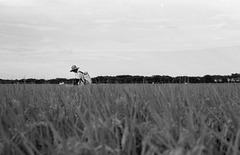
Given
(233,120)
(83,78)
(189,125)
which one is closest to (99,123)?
(189,125)

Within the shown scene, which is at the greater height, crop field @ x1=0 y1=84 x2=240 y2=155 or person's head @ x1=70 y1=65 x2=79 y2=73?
person's head @ x1=70 y1=65 x2=79 y2=73

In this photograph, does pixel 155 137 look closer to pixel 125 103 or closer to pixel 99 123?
pixel 99 123

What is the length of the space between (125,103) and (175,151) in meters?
2.04

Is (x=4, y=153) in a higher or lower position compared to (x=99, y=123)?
lower

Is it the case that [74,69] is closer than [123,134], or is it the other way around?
[123,134]

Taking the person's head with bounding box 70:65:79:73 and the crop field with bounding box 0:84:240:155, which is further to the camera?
the person's head with bounding box 70:65:79:73

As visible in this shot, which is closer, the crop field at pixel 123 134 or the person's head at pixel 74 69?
the crop field at pixel 123 134

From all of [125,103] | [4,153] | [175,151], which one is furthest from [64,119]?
[175,151]

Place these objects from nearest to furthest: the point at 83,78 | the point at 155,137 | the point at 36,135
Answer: the point at 155,137, the point at 36,135, the point at 83,78

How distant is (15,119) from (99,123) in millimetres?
802

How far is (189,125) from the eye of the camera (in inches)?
67.3

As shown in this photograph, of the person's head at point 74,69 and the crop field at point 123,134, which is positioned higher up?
the person's head at point 74,69

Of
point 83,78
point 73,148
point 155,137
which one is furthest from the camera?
point 83,78

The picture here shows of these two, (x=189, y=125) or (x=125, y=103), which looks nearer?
(x=189, y=125)
